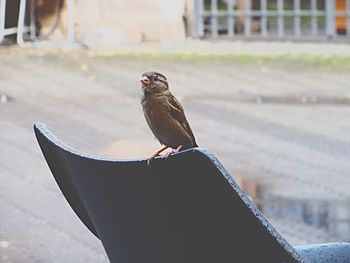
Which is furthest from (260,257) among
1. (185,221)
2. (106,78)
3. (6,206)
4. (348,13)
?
(348,13)

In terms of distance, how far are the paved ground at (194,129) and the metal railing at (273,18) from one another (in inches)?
80.5

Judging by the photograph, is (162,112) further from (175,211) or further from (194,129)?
(194,129)

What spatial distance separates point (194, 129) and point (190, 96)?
1.87m

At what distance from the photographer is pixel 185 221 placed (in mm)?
2109

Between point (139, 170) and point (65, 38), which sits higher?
point (139, 170)

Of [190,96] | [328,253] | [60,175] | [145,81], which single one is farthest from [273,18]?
[145,81]

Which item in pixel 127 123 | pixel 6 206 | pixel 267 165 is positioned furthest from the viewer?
pixel 127 123

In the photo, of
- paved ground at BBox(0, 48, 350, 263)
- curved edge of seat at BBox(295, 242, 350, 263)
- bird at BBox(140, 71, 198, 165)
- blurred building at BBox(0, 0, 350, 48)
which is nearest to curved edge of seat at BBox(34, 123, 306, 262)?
bird at BBox(140, 71, 198, 165)

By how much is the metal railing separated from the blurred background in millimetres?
22

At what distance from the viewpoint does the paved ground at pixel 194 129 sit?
6.47 metres

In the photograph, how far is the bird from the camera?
249 cm

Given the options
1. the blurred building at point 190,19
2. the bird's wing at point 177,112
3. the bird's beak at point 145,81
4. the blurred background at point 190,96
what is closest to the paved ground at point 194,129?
the blurred background at point 190,96

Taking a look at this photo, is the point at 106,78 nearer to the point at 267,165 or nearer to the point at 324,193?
the point at 267,165

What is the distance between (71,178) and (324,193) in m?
4.83
